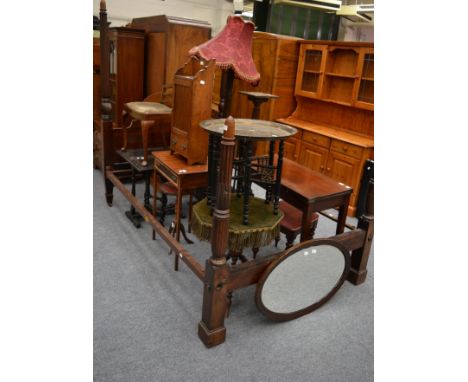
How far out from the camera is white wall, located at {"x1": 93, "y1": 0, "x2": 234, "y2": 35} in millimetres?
6863

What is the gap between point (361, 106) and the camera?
4.11m

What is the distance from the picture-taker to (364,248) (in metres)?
2.60

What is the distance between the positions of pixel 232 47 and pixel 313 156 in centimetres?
220

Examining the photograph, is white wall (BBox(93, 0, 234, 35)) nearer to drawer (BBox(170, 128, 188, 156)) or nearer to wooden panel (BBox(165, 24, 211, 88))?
wooden panel (BBox(165, 24, 211, 88))

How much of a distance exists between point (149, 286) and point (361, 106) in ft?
9.91

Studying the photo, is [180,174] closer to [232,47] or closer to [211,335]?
[232,47]

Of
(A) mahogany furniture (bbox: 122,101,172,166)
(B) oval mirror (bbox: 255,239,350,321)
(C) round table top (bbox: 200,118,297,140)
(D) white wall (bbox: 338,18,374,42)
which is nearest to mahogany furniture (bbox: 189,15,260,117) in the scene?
(C) round table top (bbox: 200,118,297,140)

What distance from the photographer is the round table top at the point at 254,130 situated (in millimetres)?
1896

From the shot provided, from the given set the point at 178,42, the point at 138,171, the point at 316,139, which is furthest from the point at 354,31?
the point at 138,171

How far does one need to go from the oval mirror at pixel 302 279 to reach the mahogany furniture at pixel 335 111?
1.77 meters

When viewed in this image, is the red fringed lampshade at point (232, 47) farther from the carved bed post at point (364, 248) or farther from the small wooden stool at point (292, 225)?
the carved bed post at point (364, 248)

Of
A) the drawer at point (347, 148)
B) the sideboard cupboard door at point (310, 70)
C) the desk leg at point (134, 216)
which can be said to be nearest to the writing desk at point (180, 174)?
the desk leg at point (134, 216)

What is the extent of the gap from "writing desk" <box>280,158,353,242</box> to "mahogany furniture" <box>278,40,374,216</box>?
1.50 meters

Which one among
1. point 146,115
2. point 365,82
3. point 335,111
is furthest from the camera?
point 335,111
